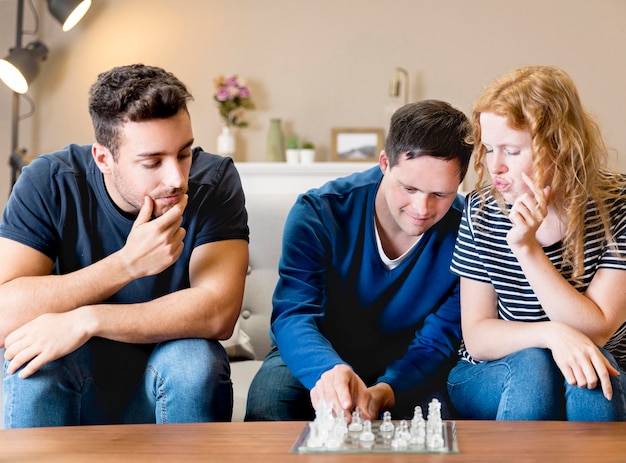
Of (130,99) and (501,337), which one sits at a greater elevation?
(130,99)

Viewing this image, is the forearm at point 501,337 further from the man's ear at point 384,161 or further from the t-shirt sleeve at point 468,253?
the man's ear at point 384,161

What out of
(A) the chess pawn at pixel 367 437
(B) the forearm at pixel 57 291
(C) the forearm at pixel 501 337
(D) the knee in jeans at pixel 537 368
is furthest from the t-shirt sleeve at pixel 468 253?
(B) the forearm at pixel 57 291

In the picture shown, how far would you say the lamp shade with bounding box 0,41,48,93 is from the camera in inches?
145

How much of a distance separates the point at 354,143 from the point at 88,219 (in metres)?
2.42

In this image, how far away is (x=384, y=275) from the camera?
190 cm

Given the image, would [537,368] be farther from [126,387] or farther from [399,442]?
[126,387]

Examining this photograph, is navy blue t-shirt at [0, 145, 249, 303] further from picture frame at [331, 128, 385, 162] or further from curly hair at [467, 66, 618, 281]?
picture frame at [331, 128, 385, 162]

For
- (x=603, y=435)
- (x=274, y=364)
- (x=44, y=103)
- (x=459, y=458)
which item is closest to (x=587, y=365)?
(x=603, y=435)

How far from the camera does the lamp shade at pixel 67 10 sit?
3.81 meters

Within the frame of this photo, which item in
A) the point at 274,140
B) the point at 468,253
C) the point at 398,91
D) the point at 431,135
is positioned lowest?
the point at 274,140

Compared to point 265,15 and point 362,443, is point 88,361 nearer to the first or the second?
point 362,443

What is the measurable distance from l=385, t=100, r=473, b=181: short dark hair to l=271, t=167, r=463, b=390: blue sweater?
0.17 m

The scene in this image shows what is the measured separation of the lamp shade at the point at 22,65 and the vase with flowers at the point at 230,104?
862mm

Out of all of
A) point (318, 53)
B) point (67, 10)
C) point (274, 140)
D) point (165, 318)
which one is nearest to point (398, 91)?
point (318, 53)
